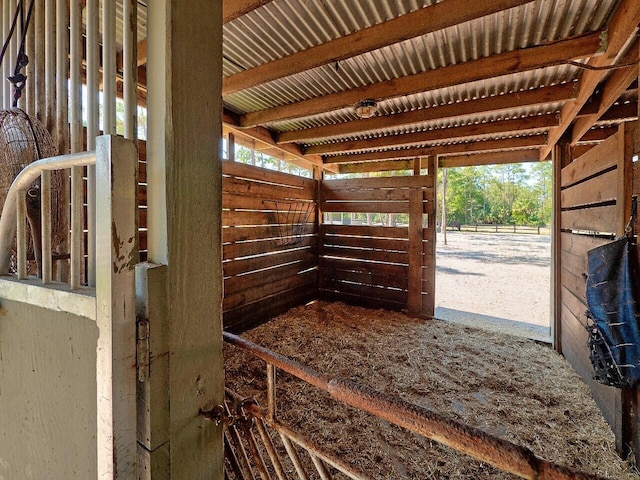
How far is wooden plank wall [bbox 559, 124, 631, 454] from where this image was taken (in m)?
1.63

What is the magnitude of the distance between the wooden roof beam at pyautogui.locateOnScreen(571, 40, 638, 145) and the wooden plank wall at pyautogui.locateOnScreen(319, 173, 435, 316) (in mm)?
1487

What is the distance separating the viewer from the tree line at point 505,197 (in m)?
24.1

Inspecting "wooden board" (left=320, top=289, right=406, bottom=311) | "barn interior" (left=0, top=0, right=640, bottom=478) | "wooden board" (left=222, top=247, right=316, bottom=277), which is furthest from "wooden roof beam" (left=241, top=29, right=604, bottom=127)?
"wooden board" (left=320, top=289, right=406, bottom=311)

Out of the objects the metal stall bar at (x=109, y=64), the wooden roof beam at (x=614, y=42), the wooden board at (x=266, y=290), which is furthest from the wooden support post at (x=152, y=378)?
the wooden board at (x=266, y=290)

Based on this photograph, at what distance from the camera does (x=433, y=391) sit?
2107mm

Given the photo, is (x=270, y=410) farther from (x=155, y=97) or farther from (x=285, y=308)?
(x=285, y=308)

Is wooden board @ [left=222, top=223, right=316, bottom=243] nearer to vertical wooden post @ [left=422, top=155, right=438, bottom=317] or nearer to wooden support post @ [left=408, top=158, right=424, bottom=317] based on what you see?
wooden support post @ [left=408, top=158, right=424, bottom=317]

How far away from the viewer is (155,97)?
661 mm

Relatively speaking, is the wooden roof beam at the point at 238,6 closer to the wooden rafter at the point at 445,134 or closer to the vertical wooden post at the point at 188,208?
the vertical wooden post at the point at 188,208

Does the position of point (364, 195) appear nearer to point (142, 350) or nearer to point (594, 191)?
point (594, 191)

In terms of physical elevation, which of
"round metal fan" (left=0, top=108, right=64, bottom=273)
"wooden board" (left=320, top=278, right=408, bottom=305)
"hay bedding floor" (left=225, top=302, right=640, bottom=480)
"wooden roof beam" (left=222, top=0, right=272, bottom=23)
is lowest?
"hay bedding floor" (left=225, top=302, right=640, bottom=480)

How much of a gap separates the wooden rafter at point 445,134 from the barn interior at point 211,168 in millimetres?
19

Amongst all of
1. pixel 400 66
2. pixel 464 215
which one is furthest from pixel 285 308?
pixel 464 215

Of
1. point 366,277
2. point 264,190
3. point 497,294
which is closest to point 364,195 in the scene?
point 366,277
